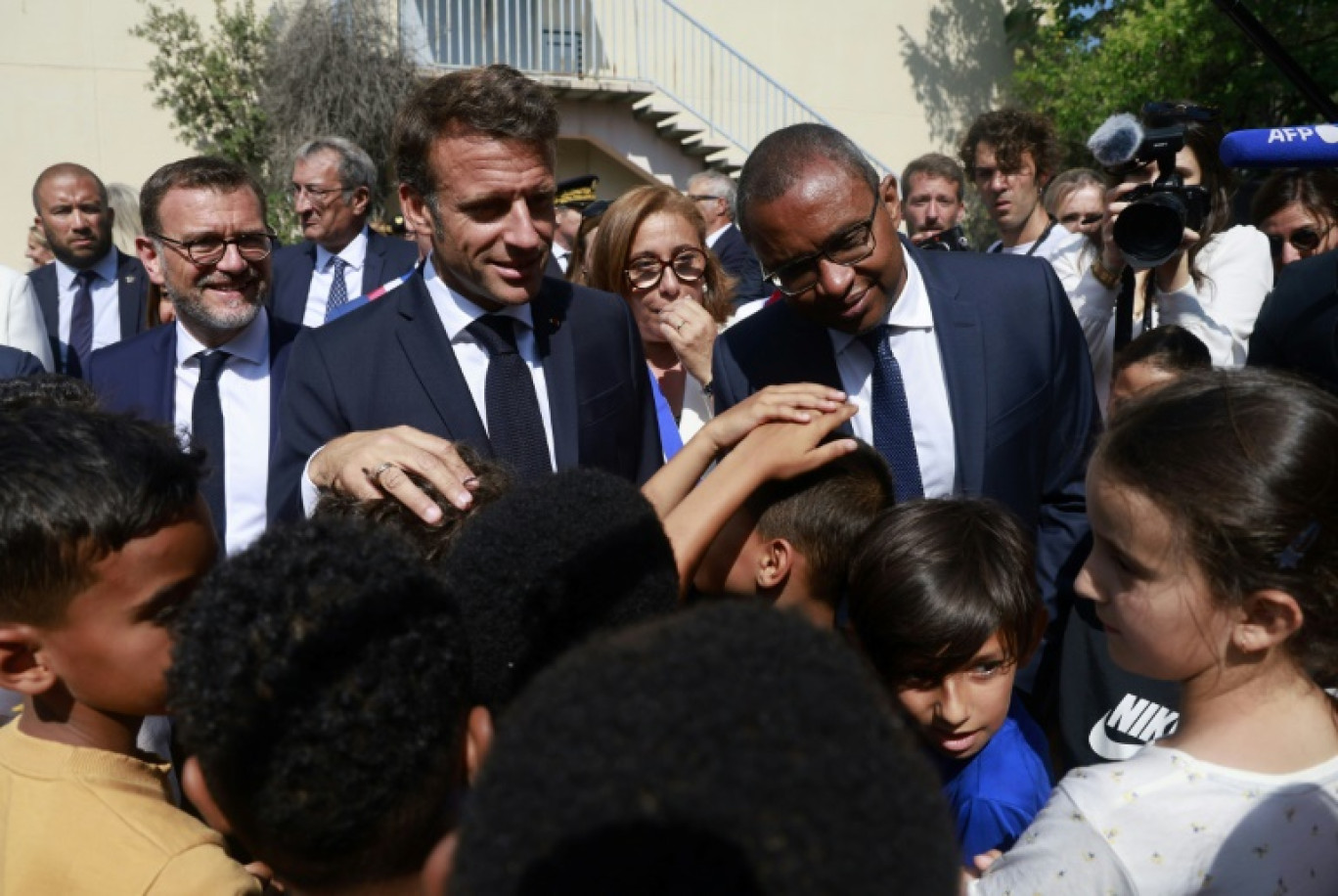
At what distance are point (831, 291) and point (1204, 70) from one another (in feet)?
44.4

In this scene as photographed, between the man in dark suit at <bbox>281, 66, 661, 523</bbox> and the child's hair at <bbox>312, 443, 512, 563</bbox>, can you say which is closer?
the child's hair at <bbox>312, 443, 512, 563</bbox>

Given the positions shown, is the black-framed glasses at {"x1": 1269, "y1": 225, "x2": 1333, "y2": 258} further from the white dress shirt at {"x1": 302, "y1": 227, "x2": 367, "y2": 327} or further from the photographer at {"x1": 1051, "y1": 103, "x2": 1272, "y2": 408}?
the white dress shirt at {"x1": 302, "y1": 227, "x2": 367, "y2": 327}

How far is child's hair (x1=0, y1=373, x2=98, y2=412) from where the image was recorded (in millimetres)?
2373

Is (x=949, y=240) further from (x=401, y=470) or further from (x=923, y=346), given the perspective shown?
(x=401, y=470)

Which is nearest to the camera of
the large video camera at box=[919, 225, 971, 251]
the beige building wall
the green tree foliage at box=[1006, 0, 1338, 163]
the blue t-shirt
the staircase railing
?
the blue t-shirt

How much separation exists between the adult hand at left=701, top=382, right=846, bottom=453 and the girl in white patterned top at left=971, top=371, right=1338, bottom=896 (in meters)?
0.54

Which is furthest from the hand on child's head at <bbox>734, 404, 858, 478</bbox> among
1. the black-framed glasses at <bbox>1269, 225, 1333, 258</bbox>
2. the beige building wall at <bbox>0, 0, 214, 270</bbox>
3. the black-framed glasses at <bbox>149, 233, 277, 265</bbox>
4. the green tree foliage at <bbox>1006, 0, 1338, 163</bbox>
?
the beige building wall at <bbox>0, 0, 214, 270</bbox>

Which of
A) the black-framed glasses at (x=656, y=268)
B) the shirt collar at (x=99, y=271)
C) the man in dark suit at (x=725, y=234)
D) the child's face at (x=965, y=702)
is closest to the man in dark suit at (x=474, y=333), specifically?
the child's face at (x=965, y=702)

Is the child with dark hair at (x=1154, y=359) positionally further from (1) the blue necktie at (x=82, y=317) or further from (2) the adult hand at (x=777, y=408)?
(1) the blue necktie at (x=82, y=317)

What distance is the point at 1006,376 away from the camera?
272cm

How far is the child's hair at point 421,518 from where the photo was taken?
187 cm

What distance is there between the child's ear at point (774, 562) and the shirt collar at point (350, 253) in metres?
4.65

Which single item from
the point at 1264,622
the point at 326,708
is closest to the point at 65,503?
the point at 326,708

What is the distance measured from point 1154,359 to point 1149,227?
0.37 m
